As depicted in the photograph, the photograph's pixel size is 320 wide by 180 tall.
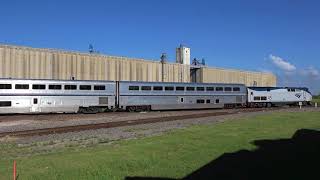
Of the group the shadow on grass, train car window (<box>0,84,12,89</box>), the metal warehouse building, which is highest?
the metal warehouse building

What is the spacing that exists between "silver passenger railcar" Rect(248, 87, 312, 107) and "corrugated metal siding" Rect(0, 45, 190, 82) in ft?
85.6

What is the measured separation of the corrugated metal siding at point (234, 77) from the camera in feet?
336

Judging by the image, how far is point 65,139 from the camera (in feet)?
77.4

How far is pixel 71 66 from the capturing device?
74312mm

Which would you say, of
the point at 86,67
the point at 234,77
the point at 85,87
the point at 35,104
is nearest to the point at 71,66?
the point at 86,67

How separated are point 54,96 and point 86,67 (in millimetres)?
31089

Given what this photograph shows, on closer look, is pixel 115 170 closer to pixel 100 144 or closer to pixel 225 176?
pixel 225 176

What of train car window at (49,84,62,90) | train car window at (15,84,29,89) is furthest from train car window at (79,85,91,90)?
train car window at (15,84,29,89)

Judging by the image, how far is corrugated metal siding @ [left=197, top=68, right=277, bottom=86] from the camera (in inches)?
4030

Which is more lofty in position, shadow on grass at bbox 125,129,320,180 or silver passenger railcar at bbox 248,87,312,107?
silver passenger railcar at bbox 248,87,312,107

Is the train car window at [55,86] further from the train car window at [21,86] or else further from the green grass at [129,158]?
the green grass at [129,158]

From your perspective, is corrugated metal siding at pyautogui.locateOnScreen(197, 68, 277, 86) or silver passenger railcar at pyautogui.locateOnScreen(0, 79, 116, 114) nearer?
silver passenger railcar at pyautogui.locateOnScreen(0, 79, 116, 114)

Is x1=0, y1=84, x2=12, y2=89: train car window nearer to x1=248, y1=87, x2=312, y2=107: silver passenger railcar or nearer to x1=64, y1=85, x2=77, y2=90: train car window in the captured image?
x1=64, y1=85, x2=77, y2=90: train car window

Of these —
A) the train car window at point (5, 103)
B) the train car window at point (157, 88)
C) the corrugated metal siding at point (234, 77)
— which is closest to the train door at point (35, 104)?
the train car window at point (5, 103)
